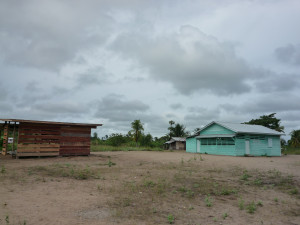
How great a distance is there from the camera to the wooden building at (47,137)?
56.7 feet

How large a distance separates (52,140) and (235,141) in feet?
67.4

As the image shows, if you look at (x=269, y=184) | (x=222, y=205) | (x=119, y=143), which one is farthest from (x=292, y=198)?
(x=119, y=143)

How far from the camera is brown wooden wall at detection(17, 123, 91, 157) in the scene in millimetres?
17359

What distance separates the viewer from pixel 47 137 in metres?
18.4

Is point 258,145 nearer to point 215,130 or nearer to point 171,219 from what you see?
point 215,130

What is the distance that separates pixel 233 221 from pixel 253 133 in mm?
25314

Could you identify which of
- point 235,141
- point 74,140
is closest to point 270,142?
point 235,141

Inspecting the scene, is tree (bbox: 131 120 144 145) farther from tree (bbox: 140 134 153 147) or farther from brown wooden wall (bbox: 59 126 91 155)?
brown wooden wall (bbox: 59 126 91 155)

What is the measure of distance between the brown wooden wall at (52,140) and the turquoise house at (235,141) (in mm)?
17503

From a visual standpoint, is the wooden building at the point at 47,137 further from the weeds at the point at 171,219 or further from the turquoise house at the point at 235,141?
the turquoise house at the point at 235,141

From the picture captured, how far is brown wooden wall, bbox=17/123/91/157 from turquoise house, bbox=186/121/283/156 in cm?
1750

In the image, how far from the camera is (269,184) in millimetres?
9672

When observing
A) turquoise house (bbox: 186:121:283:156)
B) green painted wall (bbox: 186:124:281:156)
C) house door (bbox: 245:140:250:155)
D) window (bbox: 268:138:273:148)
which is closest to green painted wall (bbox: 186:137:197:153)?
turquoise house (bbox: 186:121:283:156)

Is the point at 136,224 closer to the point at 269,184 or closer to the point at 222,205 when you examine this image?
the point at 222,205
